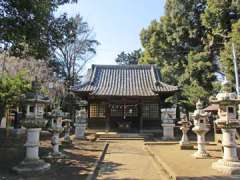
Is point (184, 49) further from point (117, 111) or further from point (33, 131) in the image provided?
point (33, 131)

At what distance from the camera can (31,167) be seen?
821 cm

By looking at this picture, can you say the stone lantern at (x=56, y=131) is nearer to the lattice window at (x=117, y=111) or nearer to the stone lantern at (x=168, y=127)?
the stone lantern at (x=168, y=127)

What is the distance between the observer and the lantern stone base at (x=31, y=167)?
313 inches

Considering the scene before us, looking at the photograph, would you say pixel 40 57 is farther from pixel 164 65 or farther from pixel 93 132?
pixel 164 65

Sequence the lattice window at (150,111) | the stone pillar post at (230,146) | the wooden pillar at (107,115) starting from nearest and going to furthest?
1. the stone pillar post at (230,146)
2. the wooden pillar at (107,115)
3. the lattice window at (150,111)

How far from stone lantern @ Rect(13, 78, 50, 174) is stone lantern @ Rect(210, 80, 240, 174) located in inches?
208

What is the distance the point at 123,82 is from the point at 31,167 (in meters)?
16.7

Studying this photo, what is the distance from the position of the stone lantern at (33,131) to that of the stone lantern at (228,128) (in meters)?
5.28

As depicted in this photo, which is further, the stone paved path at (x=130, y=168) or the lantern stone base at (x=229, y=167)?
the stone paved path at (x=130, y=168)

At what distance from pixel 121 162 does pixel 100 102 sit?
1259cm

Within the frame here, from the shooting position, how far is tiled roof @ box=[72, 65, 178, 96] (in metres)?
22.0

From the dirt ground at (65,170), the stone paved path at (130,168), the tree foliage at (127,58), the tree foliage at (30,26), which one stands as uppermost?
the tree foliage at (127,58)

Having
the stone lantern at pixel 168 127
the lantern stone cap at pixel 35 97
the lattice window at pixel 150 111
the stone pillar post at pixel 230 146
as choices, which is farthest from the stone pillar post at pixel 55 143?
the lattice window at pixel 150 111

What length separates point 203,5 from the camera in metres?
30.4
